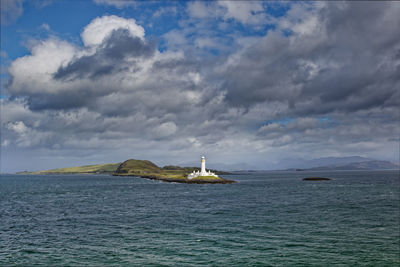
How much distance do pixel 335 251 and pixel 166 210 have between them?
36.6 m

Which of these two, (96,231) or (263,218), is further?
(263,218)

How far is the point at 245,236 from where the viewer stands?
36.5 meters

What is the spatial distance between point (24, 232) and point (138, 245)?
18.3 m

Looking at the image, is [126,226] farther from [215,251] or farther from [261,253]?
[261,253]

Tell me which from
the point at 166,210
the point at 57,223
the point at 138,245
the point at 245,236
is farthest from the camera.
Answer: the point at 166,210

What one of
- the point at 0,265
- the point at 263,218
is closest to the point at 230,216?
the point at 263,218

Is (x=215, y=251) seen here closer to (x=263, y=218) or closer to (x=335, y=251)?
(x=335, y=251)

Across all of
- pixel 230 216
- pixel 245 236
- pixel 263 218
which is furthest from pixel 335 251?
pixel 230 216

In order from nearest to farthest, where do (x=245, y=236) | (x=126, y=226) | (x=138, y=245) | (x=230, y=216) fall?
(x=138, y=245)
(x=245, y=236)
(x=126, y=226)
(x=230, y=216)

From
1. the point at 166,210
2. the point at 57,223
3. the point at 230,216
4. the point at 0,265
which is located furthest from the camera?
the point at 166,210

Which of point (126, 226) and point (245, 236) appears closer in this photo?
point (245, 236)

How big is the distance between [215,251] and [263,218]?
841 inches

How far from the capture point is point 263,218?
4959 centimetres

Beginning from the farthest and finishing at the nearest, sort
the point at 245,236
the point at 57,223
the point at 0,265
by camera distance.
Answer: the point at 57,223
the point at 245,236
the point at 0,265
